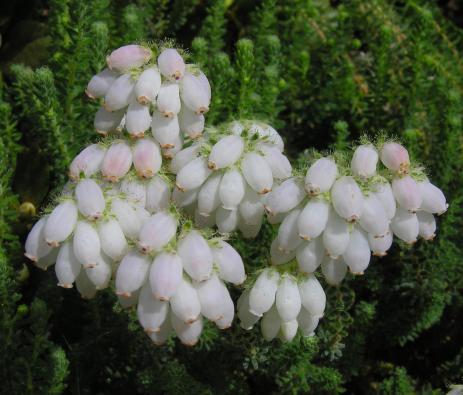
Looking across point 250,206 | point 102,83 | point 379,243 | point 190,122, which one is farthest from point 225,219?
point 102,83

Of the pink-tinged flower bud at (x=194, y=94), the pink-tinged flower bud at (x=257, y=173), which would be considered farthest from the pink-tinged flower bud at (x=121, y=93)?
the pink-tinged flower bud at (x=257, y=173)

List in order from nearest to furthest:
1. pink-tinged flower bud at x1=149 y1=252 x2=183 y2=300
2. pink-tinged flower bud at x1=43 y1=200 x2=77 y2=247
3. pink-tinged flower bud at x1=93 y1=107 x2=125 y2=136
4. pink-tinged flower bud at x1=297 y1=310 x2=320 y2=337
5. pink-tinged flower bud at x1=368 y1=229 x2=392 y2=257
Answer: pink-tinged flower bud at x1=149 y1=252 x2=183 y2=300
pink-tinged flower bud at x1=43 y1=200 x2=77 y2=247
pink-tinged flower bud at x1=368 y1=229 x2=392 y2=257
pink-tinged flower bud at x1=297 y1=310 x2=320 y2=337
pink-tinged flower bud at x1=93 y1=107 x2=125 y2=136

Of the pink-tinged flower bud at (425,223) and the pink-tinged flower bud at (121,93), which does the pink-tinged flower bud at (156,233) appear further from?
the pink-tinged flower bud at (425,223)

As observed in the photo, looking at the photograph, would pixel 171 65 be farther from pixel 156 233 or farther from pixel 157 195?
pixel 156 233

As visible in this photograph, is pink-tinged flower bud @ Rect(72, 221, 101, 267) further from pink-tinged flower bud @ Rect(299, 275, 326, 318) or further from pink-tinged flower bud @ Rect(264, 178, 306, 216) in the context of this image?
pink-tinged flower bud @ Rect(299, 275, 326, 318)

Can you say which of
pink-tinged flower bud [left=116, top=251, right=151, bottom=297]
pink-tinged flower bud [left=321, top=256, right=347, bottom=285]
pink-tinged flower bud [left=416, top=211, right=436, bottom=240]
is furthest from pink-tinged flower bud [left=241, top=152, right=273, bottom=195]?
pink-tinged flower bud [left=416, top=211, right=436, bottom=240]

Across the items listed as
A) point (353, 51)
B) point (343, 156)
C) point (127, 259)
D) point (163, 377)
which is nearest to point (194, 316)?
point (127, 259)
